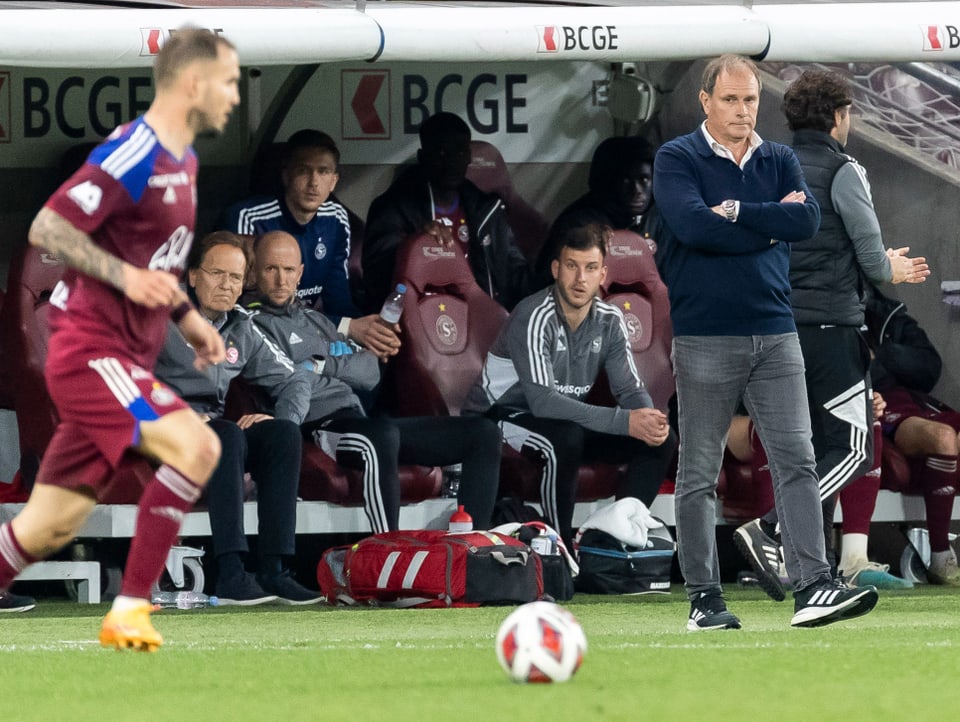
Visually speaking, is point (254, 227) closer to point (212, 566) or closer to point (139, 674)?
point (212, 566)

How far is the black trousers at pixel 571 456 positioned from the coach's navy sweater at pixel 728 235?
2.38 m

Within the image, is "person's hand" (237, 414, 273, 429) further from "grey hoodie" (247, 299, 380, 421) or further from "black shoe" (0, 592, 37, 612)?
"black shoe" (0, 592, 37, 612)

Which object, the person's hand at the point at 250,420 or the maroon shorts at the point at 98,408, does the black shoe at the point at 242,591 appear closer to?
the person's hand at the point at 250,420

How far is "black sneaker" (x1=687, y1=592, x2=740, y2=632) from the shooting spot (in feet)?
19.7

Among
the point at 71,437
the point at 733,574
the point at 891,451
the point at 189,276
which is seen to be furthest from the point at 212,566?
the point at 71,437

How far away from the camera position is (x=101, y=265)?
474cm

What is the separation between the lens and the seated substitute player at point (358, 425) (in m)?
8.03

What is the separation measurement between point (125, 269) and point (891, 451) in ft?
17.8

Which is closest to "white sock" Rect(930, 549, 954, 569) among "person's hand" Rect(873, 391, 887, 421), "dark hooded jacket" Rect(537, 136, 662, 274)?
"person's hand" Rect(873, 391, 887, 421)

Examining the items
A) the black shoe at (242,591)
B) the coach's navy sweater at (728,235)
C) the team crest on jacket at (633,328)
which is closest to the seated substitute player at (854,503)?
the team crest on jacket at (633,328)

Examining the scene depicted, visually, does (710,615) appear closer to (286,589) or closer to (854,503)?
(286,589)

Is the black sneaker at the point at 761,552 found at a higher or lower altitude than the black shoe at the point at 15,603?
higher

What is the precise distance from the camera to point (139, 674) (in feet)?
15.5

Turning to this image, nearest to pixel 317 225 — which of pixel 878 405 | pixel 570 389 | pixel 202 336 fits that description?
pixel 570 389
